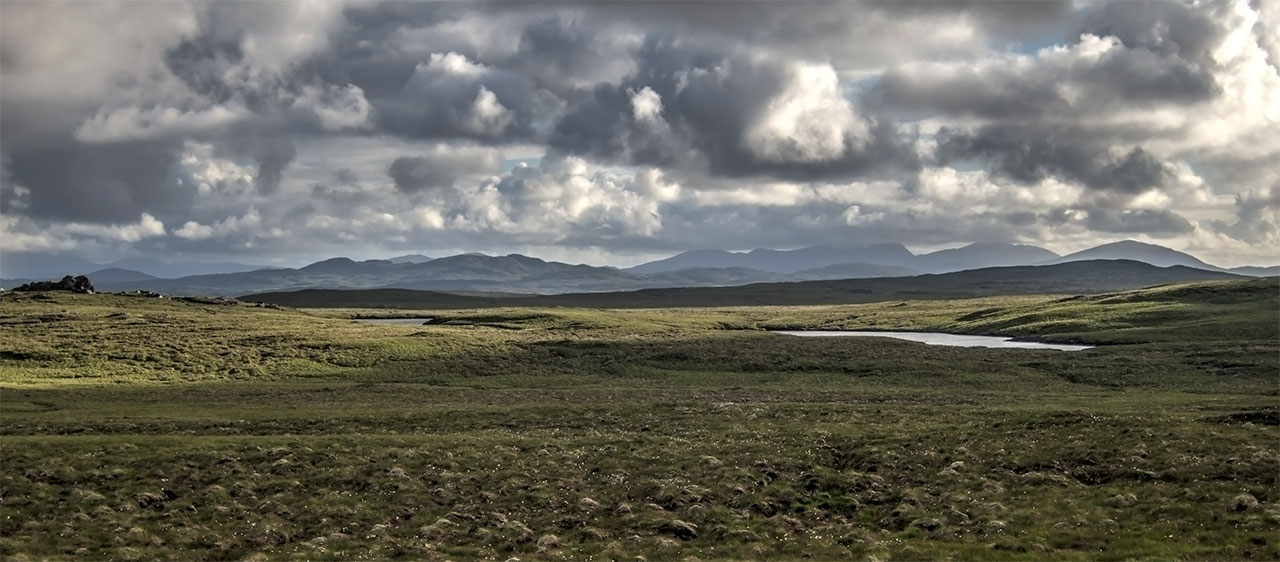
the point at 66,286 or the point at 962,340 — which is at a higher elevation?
the point at 66,286

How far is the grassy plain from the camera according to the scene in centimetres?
A: 3028

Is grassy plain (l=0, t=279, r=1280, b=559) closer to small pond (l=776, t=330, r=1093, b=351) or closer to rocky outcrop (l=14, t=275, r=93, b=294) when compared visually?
small pond (l=776, t=330, r=1093, b=351)

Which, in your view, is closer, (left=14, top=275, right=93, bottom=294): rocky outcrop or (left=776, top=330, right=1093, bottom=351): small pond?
(left=776, top=330, right=1093, bottom=351): small pond

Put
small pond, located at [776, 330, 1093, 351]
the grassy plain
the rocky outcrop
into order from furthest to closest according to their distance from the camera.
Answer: the rocky outcrop, small pond, located at [776, 330, 1093, 351], the grassy plain

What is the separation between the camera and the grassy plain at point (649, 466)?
1192 inches

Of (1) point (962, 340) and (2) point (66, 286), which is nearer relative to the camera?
(1) point (962, 340)

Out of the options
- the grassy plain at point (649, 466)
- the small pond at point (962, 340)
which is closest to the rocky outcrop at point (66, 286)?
the grassy plain at point (649, 466)

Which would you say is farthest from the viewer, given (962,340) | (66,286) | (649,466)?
(66,286)

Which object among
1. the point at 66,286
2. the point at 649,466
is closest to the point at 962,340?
the point at 649,466

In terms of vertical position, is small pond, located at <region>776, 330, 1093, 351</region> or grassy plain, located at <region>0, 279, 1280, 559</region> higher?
small pond, located at <region>776, 330, 1093, 351</region>

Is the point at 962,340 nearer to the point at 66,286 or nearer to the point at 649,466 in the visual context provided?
the point at 649,466

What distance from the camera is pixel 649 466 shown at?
39.6m

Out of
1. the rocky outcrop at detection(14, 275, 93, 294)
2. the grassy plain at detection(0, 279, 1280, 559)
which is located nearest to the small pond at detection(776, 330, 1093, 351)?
the grassy plain at detection(0, 279, 1280, 559)

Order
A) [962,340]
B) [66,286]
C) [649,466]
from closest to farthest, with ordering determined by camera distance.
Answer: [649,466]
[962,340]
[66,286]
